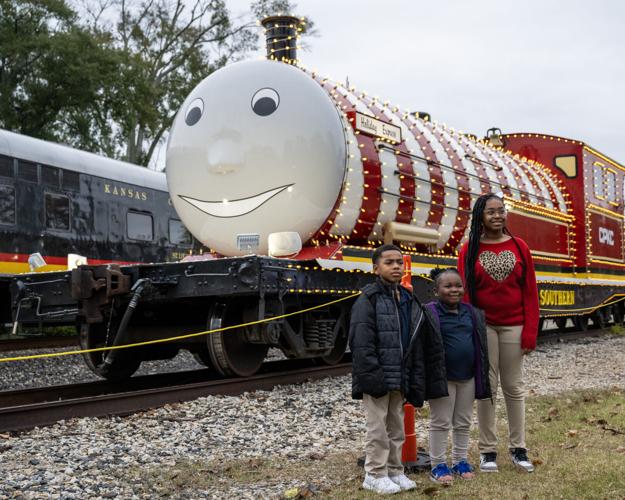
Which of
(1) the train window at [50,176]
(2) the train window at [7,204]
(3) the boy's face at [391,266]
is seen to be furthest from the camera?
(1) the train window at [50,176]

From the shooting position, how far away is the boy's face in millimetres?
4094

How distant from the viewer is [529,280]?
4477mm

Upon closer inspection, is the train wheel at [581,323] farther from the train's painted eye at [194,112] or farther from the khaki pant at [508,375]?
the khaki pant at [508,375]

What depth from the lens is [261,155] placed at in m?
7.45

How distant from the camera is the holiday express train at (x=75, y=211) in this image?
10984 millimetres

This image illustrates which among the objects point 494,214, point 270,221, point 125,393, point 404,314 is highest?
point 270,221

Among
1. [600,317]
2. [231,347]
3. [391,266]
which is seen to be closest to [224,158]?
[231,347]

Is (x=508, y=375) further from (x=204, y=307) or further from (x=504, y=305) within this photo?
(x=204, y=307)

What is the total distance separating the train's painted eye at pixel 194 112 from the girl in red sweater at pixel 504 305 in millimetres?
4187

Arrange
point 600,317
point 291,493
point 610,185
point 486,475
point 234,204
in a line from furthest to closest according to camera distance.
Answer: point 600,317, point 610,185, point 234,204, point 486,475, point 291,493

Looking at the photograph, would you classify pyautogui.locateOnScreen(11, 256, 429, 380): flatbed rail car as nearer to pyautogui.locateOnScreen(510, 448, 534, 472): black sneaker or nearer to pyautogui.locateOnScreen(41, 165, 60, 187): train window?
pyautogui.locateOnScreen(510, 448, 534, 472): black sneaker

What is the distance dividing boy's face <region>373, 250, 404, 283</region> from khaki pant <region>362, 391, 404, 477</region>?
2.06ft

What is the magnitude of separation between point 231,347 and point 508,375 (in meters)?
3.74

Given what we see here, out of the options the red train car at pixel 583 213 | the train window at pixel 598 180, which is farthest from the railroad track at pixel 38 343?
the train window at pixel 598 180
